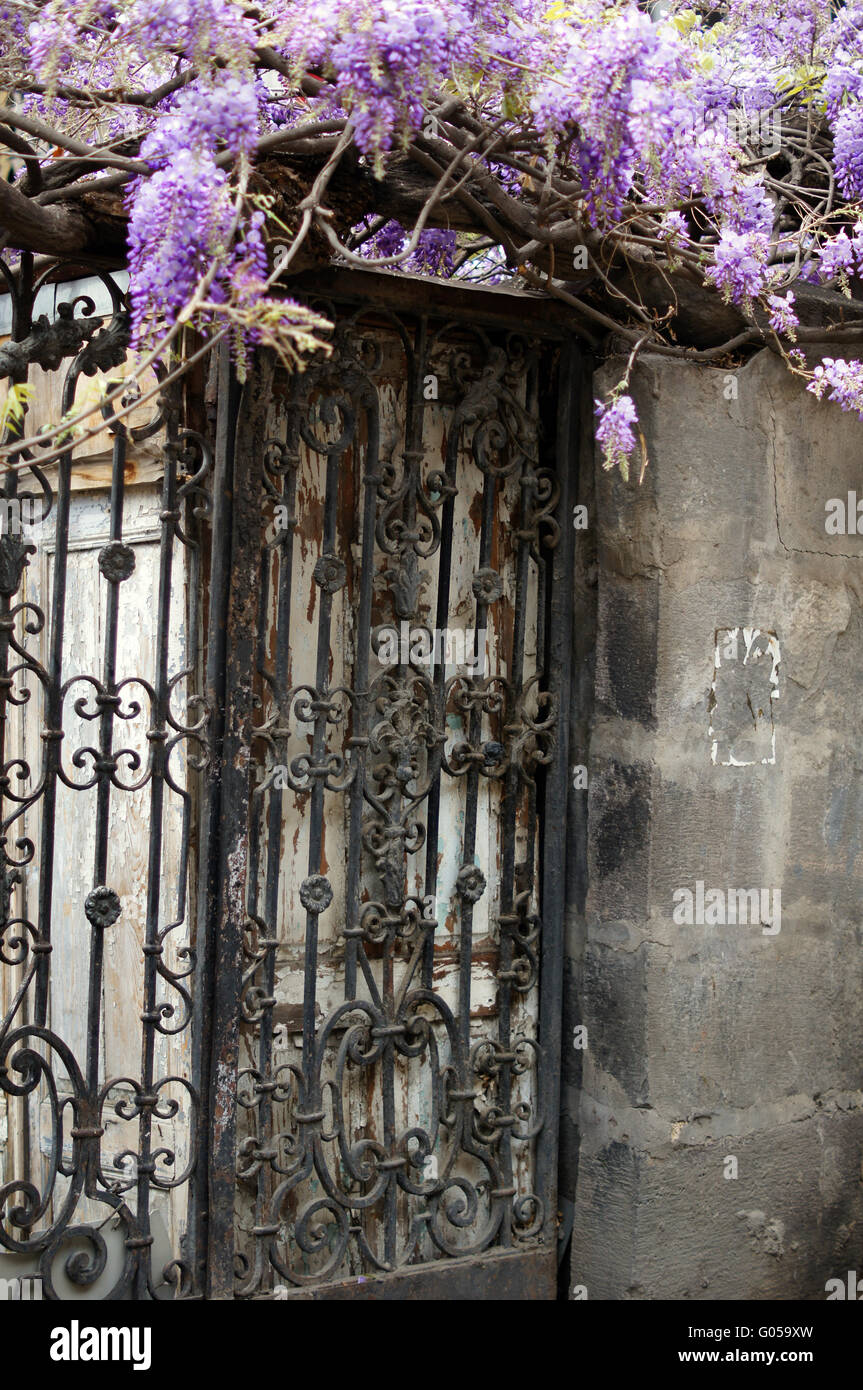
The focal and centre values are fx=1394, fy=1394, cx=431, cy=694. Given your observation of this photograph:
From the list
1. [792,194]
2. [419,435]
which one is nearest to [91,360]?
[419,435]

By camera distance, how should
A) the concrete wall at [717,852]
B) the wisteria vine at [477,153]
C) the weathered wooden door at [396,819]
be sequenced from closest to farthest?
the wisteria vine at [477,153] → the weathered wooden door at [396,819] → the concrete wall at [717,852]

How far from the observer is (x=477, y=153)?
10.8ft

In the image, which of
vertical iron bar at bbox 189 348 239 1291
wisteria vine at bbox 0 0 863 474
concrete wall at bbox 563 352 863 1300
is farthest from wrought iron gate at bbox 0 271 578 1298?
wisteria vine at bbox 0 0 863 474

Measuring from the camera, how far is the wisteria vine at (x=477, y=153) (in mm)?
2734

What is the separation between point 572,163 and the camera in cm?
326

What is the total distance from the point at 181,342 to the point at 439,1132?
2.22 meters

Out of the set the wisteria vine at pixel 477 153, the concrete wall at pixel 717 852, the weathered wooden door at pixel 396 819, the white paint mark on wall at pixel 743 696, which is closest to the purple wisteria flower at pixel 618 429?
the wisteria vine at pixel 477 153

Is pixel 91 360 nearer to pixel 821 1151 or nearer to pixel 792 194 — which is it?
pixel 792 194

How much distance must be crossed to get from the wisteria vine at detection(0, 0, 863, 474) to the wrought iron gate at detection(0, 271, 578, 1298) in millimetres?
388

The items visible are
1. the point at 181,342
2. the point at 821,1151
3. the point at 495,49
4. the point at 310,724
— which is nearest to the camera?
the point at 495,49

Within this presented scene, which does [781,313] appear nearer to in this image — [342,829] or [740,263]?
[740,263]

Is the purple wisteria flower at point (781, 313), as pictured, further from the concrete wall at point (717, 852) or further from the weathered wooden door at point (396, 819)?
the weathered wooden door at point (396, 819)

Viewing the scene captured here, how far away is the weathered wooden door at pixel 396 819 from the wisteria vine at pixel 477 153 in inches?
14.8

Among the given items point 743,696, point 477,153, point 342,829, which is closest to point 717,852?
point 743,696
